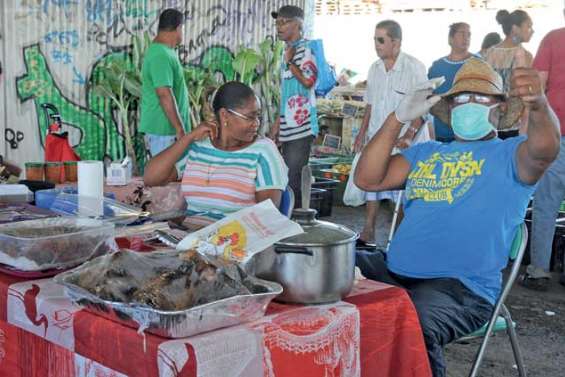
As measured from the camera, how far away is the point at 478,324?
8.56 feet

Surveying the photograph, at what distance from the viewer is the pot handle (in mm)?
1734

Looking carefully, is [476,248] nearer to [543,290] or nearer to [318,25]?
[543,290]

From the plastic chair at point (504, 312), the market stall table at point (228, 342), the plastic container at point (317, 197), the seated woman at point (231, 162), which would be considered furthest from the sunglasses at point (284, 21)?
the market stall table at point (228, 342)

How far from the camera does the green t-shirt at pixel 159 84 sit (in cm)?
527

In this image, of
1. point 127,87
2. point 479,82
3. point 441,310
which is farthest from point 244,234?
point 127,87

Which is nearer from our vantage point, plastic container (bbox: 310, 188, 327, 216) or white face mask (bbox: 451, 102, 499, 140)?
white face mask (bbox: 451, 102, 499, 140)

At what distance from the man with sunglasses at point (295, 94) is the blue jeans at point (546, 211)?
6.10 feet

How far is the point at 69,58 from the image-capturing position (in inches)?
279

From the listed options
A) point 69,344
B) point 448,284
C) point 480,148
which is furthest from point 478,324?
point 69,344

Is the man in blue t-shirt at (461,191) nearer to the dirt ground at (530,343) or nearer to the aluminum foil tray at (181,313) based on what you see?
the dirt ground at (530,343)

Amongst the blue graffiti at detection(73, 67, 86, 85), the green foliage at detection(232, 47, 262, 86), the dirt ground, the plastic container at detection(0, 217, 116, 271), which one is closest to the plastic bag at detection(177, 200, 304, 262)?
the plastic container at detection(0, 217, 116, 271)

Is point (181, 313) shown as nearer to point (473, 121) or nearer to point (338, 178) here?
point (473, 121)

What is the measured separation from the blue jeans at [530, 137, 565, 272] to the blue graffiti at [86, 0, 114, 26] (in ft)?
15.1

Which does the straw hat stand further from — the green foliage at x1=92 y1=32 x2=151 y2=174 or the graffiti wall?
the green foliage at x1=92 y1=32 x2=151 y2=174
